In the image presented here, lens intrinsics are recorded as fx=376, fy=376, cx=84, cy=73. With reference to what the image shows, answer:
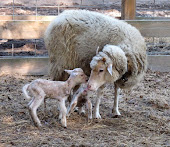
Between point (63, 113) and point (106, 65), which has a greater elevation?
point (106, 65)

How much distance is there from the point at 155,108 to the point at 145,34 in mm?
2077

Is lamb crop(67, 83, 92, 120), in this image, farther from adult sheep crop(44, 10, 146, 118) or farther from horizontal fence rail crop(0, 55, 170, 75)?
horizontal fence rail crop(0, 55, 170, 75)

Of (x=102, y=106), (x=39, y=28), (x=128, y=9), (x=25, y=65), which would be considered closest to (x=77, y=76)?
(x=102, y=106)

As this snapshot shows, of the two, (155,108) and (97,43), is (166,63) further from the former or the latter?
(97,43)

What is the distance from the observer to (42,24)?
7.31 metres

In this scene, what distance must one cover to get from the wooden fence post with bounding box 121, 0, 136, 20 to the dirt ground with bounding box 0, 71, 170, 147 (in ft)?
5.22

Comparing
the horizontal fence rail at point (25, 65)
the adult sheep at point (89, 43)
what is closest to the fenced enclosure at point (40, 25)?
the horizontal fence rail at point (25, 65)

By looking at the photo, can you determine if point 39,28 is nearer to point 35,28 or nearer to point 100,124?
point 35,28

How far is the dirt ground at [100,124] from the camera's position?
419cm

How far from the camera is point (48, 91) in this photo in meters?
4.66

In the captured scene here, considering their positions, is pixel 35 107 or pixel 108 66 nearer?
pixel 35 107

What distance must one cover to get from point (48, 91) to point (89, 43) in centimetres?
106

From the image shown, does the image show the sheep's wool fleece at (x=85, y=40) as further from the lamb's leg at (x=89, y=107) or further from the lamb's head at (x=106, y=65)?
the lamb's leg at (x=89, y=107)

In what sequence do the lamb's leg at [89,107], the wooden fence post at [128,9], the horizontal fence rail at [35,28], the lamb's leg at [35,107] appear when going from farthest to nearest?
the wooden fence post at [128,9] < the horizontal fence rail at [35,28] < the lamb's leg at [89,107] < the lamb's leg at [35,107]
